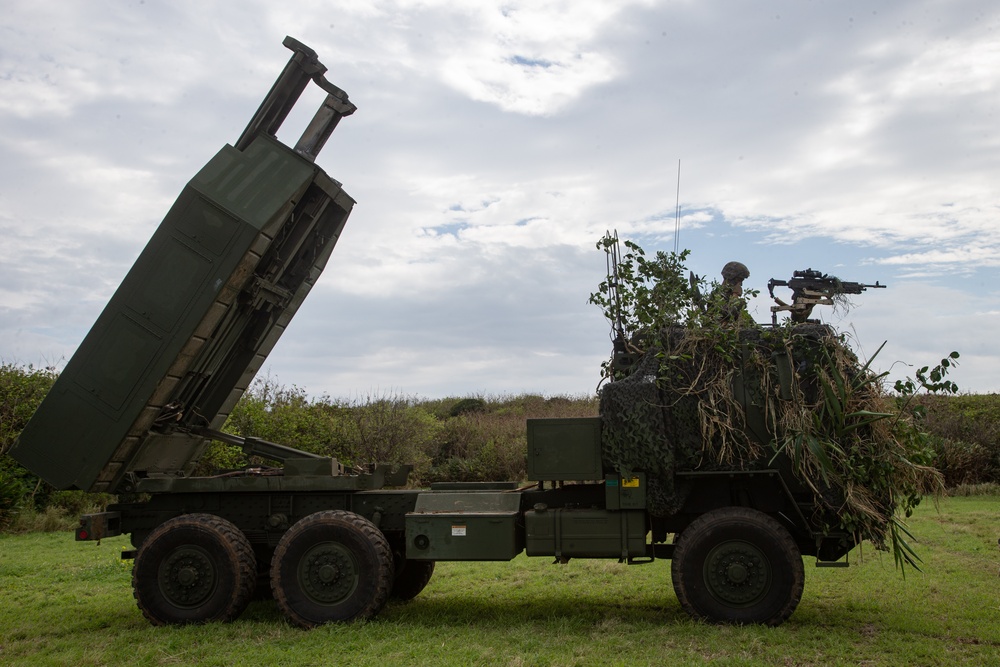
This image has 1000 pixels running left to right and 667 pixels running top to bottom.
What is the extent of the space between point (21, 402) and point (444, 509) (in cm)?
1285

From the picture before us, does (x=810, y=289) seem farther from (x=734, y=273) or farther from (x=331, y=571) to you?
(x=331, y=571)

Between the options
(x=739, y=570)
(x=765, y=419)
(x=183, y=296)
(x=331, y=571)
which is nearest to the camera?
(x=739, y=570)

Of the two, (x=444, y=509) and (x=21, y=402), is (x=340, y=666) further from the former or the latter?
(x=21, y=402)

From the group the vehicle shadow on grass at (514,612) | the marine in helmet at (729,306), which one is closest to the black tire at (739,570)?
the vehicle shadow on grass at (514,612)

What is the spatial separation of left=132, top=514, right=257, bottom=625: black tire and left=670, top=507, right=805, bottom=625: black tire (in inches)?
167

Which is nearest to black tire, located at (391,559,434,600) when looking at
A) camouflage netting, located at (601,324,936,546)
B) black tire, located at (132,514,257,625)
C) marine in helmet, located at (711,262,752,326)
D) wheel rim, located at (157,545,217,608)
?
black tire, located at (132,514,257,625)

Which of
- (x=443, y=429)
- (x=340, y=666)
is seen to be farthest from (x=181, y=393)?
(x=443, y=429)

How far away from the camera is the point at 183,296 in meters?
8.27

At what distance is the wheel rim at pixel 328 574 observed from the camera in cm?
838

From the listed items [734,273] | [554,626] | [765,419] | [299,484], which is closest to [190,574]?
[299,484]

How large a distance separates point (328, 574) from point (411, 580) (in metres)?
1.68

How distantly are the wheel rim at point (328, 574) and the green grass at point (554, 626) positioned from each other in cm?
43

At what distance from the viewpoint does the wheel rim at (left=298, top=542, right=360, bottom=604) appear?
8.38m

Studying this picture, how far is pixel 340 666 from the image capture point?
6.84 metres
